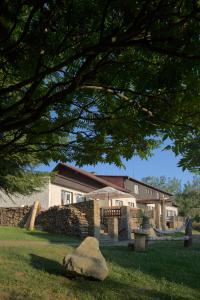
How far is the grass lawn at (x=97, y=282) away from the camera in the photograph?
27.7 ft

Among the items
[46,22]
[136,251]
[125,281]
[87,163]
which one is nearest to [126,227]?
[136,251]

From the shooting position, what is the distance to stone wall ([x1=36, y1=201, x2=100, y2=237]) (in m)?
21.0

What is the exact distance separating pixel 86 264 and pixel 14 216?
54.8ft

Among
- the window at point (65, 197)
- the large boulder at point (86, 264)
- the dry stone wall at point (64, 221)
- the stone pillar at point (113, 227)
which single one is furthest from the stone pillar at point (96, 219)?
the window at point (65, 197)

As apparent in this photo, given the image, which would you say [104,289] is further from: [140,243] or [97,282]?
[140,243]

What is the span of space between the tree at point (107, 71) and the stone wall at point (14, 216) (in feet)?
70.5

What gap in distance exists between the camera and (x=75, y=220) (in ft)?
69.9

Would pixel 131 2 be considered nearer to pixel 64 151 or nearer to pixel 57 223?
pixel 64 151

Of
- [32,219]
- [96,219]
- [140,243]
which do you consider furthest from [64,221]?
[140,243]

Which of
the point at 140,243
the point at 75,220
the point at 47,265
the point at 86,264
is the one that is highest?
the point at 75,220

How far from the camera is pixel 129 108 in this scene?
3.51m

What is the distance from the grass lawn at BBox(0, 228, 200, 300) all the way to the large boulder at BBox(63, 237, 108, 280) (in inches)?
6.9

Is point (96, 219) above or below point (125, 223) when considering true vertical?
above

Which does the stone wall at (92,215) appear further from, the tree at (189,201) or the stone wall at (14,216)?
the tree at (189,201)
